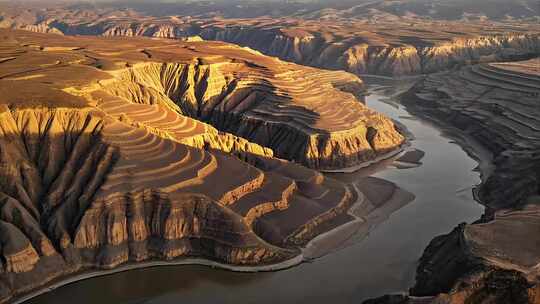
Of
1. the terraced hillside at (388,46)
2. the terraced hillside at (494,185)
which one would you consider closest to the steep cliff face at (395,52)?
the terraced hillside at (388,46)

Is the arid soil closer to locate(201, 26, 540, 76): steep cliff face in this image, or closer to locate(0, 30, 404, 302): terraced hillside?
locate(0, 30, 404, 302): terraced hillside

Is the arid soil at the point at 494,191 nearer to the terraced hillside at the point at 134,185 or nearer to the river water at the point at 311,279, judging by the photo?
the river water at the point at 311,279

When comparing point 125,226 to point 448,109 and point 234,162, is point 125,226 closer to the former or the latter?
point 234,162

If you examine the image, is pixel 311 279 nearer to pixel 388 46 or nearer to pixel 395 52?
pixel 395 52

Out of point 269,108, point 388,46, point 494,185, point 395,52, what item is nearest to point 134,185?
point 269,108

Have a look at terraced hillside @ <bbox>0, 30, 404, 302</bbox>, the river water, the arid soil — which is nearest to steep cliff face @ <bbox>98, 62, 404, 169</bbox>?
terraced hillside @ <bbox>0, 30, 404, 302</bbox>
